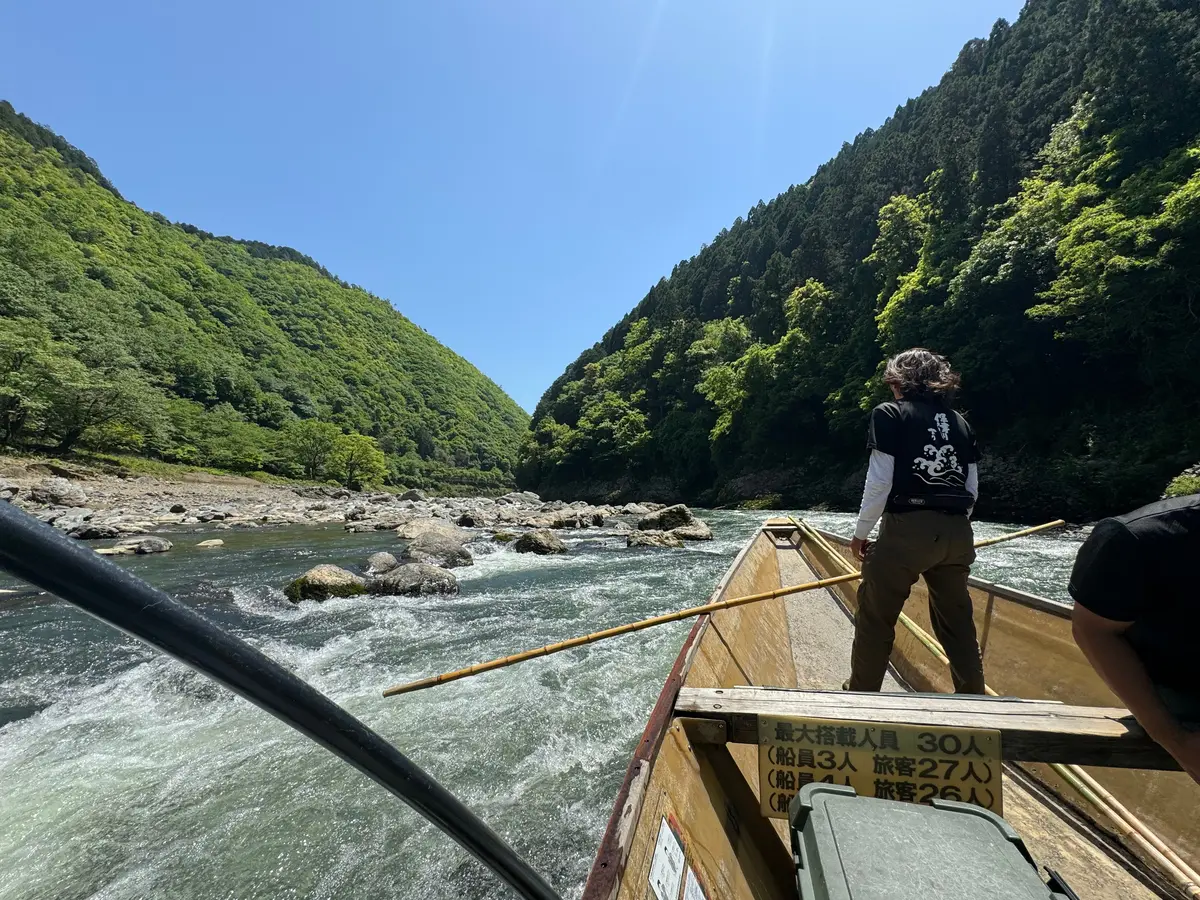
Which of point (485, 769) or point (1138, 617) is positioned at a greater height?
point (1138, 617)

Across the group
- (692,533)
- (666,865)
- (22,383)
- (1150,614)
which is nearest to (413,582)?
(666,865)

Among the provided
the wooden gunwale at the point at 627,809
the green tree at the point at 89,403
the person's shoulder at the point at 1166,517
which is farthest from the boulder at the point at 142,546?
the green tree at the point at 89,403

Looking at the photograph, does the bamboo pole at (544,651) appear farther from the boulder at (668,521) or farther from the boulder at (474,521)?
the boulder at (474,521)

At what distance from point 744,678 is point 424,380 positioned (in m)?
117

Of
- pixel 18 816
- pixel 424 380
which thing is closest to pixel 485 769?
pixel 18 816

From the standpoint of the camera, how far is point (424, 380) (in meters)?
113

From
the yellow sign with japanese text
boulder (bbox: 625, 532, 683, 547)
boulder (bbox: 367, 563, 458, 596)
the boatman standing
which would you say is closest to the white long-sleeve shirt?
the boatman standing

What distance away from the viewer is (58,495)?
21.3m

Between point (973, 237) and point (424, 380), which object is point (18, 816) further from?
point (424, 380)

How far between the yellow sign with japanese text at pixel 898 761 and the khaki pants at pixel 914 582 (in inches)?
50.6

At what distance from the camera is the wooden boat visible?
1.70 m

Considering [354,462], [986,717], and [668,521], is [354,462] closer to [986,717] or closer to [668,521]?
[668,521]

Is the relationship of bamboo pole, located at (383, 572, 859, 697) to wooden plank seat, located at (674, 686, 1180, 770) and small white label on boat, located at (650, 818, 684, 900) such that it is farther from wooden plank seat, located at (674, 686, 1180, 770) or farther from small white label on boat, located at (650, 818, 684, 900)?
small white label on boat, located at (650, 818, 684, 900)

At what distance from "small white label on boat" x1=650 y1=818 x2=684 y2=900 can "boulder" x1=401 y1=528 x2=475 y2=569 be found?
446 inches
